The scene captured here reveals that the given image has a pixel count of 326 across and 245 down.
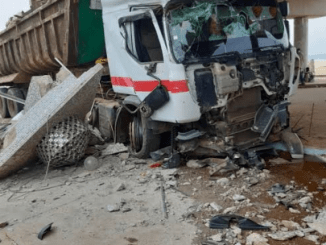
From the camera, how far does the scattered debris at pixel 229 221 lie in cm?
332

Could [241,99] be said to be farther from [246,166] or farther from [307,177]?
[307,177]

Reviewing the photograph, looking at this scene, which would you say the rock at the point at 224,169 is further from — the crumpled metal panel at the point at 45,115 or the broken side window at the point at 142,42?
the crumpled metal panel at the point at 45,115

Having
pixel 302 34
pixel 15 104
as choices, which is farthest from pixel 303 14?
pixel 15 104

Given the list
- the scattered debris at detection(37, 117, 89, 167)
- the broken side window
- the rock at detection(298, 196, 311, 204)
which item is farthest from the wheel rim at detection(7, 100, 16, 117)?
the rock at detection(298, 196, 311, 204)

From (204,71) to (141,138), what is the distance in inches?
65.9

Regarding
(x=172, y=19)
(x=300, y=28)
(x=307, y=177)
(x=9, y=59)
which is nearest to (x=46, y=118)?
(x=172, y=19)

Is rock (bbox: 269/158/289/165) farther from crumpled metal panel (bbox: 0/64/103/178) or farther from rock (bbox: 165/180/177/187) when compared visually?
crumpled metal panel (bbox: 0/64/103/178)

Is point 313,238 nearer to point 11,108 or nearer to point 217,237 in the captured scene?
point 217,237

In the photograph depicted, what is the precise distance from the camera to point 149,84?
5039mm

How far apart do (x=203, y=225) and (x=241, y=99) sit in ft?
6.45

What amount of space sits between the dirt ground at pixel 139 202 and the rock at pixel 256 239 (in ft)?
0.15

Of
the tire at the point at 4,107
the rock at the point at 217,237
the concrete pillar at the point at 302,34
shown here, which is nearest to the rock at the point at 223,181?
the rock at the point at 217,237

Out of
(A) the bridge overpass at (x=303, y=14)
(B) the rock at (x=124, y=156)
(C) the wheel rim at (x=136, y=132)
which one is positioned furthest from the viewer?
(A) the bridge overpass at (x=303, y=14)

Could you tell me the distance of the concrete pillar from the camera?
1848 centimetres
